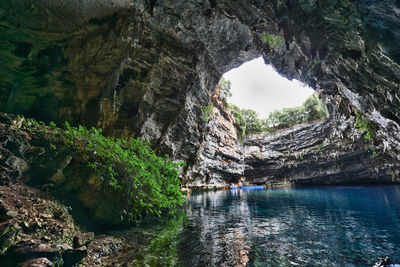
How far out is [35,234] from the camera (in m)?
2.98

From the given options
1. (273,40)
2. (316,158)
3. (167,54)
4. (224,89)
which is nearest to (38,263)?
(167,54)

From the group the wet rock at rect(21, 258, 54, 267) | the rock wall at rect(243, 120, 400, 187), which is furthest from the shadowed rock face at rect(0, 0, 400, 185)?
the rock wall at rect(243, 120, 400, 187)

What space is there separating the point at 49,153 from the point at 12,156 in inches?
29.9

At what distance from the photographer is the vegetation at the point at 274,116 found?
972 inches

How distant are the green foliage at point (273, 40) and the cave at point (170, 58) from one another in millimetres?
62

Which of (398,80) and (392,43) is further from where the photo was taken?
(398,80)

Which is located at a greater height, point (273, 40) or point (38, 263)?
point (273, 40)

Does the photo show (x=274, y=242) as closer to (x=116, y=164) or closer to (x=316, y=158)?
(x=116, y=164)

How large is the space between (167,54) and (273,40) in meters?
6.81

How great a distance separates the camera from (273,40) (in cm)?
1062

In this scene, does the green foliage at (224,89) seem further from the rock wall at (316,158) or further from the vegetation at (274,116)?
the rock wall at (316,158)

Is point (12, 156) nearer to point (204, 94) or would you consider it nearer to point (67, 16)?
point (67, 16)

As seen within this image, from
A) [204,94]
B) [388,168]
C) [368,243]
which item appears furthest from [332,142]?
[368,243]

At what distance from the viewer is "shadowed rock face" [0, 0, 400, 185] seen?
5.70 metres
